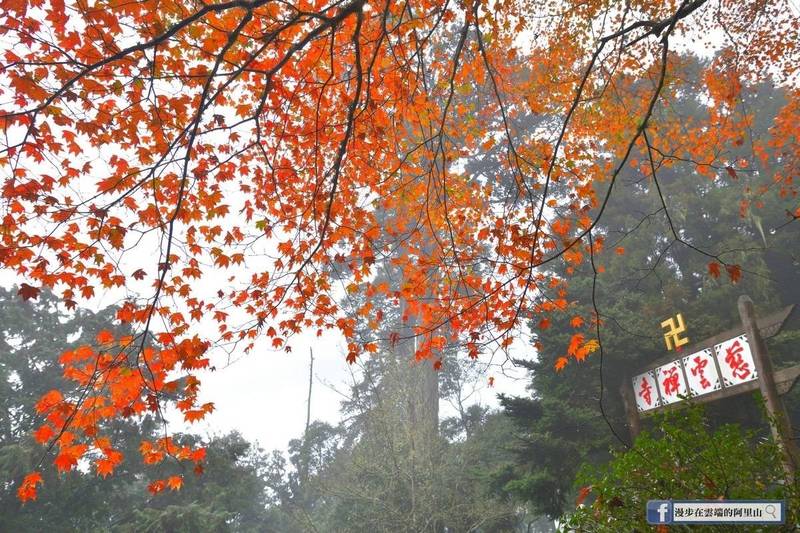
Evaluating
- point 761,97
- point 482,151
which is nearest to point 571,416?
point 482,151

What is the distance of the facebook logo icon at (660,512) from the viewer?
2695 millimetres

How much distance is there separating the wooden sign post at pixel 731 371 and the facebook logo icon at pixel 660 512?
2.90 m

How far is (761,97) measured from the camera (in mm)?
19797

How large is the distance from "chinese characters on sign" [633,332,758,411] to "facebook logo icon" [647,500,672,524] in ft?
10.2

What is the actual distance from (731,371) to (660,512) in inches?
182

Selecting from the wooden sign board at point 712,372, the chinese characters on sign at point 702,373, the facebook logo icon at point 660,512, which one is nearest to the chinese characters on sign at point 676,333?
the wooden sign board at point 712,372

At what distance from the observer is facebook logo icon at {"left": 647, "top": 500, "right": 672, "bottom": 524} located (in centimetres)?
270

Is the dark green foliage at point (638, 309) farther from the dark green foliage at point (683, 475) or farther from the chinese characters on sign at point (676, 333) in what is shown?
the dark green foliage at point (683, 475)

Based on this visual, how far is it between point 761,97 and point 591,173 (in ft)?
31.6

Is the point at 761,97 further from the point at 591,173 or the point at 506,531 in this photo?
the point at 506,531

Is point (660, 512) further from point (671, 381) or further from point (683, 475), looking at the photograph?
point (671, 381)

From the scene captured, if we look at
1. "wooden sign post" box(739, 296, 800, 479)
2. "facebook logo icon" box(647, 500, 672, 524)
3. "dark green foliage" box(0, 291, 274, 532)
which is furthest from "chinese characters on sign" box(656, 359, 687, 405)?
"dark green foliage" box(0, 291, 274, 532)

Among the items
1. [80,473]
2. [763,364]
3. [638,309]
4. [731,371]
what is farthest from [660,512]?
[80,473]

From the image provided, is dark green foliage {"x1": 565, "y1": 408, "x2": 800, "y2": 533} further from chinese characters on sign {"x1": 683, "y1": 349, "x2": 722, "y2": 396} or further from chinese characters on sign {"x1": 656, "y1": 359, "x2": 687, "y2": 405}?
chinese characters on sign {"x1": 656, "y1": 359, "x2": 687, "y2": 405}
